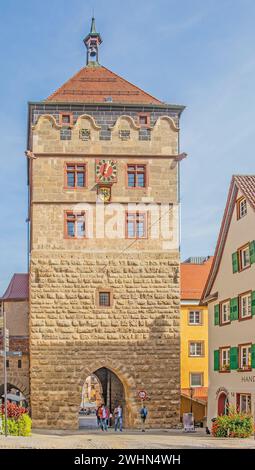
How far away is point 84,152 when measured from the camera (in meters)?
39.3

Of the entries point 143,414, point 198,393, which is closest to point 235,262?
point 143,414

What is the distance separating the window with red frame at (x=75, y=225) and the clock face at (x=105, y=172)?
190 cm

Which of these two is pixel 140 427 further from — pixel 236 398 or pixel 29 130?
pixel 29 130

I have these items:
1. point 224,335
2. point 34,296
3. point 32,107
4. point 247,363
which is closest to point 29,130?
point 32,107

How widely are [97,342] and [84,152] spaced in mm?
8836

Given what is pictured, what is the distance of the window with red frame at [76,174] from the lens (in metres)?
39.2

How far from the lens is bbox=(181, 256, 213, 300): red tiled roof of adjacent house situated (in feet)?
152

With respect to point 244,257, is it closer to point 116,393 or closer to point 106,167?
point 106,167

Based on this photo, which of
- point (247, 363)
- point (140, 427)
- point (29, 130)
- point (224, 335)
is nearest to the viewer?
point (247, 363)

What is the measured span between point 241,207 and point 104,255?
→ 28.8 feet

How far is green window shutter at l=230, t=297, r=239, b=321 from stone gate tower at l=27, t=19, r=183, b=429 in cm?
654

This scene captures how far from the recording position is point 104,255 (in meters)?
38.8

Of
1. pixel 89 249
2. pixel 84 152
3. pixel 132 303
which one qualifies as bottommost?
pixel 132 303

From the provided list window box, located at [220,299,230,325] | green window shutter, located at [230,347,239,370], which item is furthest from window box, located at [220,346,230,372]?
window box, located at [220,299,230,325]
